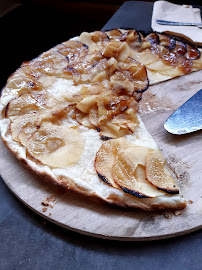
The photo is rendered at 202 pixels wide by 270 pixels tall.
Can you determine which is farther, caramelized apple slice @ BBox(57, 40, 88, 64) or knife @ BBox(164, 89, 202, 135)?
caramelized apple slice @ BBox(57, 40, 88, 64)

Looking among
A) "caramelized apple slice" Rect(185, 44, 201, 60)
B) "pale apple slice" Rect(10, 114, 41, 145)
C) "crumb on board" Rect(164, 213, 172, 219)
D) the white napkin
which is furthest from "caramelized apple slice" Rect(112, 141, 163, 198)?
the white napkin

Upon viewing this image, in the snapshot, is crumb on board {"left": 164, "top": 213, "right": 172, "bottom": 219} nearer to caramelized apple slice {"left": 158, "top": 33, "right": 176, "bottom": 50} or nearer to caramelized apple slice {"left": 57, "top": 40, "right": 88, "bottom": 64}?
caramelized apple slice {"left": 57, "top": 40, "right": 88, "bottom": 64}

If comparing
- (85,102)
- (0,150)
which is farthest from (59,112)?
(0,150)

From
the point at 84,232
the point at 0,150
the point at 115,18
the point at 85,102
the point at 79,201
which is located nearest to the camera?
the point at 84,232

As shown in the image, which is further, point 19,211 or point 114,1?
point 114,1

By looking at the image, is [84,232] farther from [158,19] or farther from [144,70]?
[158,19]

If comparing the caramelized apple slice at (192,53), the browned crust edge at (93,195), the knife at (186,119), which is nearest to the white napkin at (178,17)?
the caramelized apple slice at (192,53)
